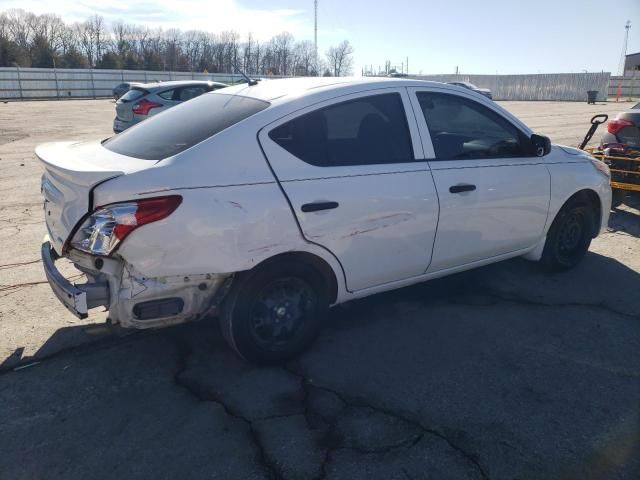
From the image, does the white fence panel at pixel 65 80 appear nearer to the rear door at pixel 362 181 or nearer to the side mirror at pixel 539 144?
the side mirror at pixel 539 144

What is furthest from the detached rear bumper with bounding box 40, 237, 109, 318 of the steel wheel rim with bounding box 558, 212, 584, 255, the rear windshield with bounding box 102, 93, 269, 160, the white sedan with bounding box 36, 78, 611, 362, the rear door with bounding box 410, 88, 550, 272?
the steel wheel rim with bounding box 558, 212, 584, 255

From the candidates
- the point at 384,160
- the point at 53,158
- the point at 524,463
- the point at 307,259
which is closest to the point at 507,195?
the point at 384,160

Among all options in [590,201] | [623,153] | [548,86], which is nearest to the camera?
[590,201]

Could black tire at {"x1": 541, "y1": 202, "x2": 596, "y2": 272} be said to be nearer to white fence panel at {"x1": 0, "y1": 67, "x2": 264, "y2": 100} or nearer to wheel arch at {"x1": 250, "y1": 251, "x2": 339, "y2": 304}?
wheel arch at {"x1": 250, "y1": 251, "x2": 339, "y2": 304}

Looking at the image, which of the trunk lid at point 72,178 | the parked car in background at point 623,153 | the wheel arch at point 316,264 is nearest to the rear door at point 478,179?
the wheel arch at point 316,264

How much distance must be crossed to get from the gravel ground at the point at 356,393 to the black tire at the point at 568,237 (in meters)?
0.36

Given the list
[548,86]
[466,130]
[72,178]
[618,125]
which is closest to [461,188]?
[466,130]

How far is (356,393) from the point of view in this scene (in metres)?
3.10

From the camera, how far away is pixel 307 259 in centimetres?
327

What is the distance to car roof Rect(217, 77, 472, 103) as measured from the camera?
3408 millimetres

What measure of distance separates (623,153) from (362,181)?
548cm

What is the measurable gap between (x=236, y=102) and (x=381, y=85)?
3.33 ft

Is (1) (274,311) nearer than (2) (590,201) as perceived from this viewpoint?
Yes

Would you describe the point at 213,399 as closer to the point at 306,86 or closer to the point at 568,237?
the point at 306,86
